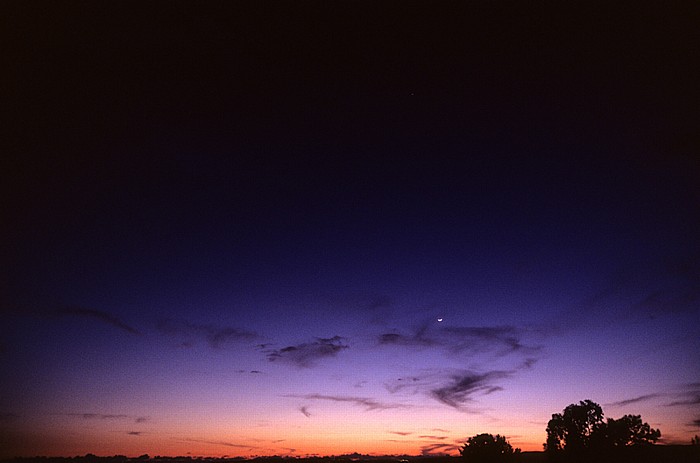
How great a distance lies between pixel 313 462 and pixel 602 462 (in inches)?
4242

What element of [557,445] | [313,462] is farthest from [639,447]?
[313,462]

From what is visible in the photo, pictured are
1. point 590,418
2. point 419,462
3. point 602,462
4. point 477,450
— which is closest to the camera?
point 602,462

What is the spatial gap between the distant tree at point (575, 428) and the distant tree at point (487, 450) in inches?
315

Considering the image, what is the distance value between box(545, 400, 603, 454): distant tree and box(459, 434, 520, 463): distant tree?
801 cm

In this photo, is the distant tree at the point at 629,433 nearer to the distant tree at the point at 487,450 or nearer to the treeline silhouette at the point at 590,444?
the treeline silhouette at the point at 590,444

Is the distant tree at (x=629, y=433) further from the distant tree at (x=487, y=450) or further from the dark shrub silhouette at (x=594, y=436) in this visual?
the distant tree at (x=487, y=450)

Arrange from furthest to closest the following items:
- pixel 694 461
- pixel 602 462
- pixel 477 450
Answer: pixel 477 450
pixel 602 462
pixel 694 461

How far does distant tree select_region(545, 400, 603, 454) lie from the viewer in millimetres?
82300

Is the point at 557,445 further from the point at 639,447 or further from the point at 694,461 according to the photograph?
the point at 694,461

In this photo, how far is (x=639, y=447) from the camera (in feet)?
257

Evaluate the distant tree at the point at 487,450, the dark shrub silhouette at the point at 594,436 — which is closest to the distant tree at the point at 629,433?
the dark shrub silhouette at the point at 594,436

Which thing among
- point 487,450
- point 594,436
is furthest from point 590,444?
point 487,450

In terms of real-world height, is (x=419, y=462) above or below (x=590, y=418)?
below

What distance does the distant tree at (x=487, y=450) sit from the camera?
287 ft
